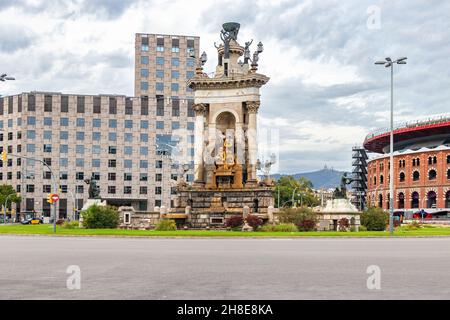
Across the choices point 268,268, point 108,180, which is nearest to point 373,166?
point 108,180

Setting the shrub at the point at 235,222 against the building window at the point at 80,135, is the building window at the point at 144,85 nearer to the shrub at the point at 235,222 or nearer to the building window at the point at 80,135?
the building window at the point at 80,135

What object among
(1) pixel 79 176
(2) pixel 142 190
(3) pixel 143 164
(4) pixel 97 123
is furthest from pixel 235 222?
(4) pixel 97 123

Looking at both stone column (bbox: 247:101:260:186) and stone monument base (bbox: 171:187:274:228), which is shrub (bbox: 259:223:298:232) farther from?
stone column (bbox: 247:101:260:186)

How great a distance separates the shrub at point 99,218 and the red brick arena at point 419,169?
73067 mm

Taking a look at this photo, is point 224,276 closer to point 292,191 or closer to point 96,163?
point 96,163

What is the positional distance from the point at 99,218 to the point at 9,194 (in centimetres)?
5391

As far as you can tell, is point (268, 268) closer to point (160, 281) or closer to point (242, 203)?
point (160, 281)

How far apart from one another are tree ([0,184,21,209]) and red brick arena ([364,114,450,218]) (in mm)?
67831

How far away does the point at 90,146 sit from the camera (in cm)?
10756

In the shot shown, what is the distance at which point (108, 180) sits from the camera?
10675 centimetres

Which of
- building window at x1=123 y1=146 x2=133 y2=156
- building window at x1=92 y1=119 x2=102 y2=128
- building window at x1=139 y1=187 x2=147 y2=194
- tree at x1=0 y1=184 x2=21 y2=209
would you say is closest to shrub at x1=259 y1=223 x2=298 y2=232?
tree at x1=0 y1=184 x2=21 y2=209

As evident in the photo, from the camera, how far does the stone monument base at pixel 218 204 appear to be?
4953cm

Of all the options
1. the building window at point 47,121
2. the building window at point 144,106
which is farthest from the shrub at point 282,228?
the building window at point 47,121
